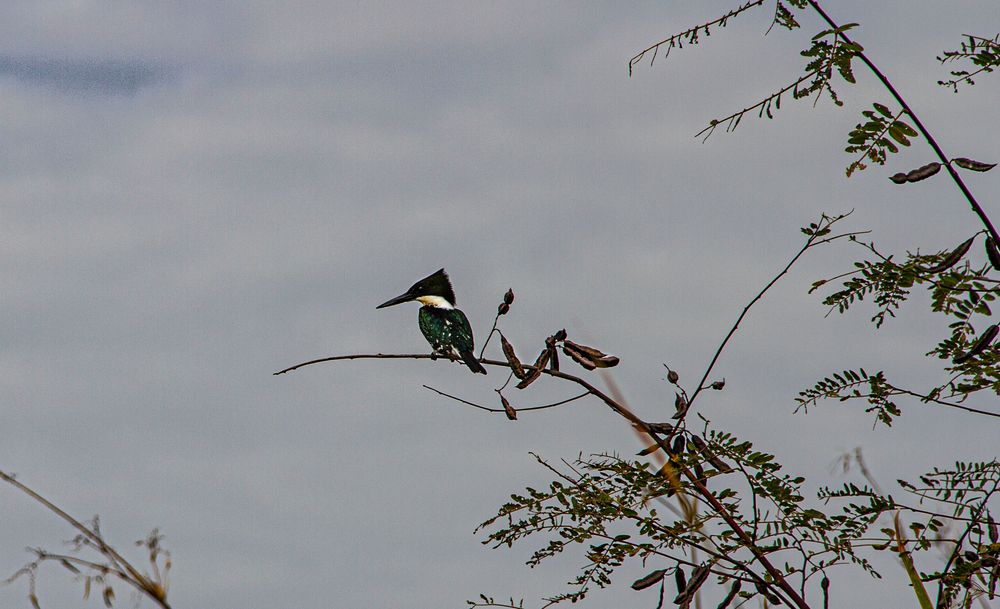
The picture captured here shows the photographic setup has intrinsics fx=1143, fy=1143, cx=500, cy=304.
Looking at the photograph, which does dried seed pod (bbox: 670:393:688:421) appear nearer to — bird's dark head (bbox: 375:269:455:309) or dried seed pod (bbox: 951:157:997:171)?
dried seed pod (bbox: 951:157:997:171)

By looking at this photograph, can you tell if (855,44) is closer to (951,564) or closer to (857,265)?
(857,265)

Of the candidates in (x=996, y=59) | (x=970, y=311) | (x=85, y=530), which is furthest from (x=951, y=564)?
(x=85, y=530)

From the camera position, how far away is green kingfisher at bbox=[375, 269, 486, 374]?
8.45 meters

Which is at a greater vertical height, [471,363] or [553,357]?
[471,363]

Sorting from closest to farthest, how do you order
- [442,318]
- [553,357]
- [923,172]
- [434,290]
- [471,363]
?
1. [923,172]
2. [553,357]
3. [471,363]
4. [442,318]
5. [434,290]

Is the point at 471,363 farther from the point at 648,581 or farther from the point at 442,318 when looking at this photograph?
the point at 648,581

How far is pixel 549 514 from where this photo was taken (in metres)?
3.71

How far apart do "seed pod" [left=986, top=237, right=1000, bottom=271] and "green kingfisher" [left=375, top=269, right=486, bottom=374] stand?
4.56 meters

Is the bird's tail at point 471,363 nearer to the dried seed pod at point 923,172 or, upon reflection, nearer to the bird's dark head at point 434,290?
the bird's dark head at point 434,290

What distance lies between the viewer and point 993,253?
121 inches

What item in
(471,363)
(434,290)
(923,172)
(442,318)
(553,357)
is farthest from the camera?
(434,290)

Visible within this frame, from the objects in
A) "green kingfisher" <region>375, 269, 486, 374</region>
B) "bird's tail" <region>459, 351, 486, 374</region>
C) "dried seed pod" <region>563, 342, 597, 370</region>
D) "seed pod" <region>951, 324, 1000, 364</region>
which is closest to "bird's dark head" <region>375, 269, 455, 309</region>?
"green kingfisher" <region>375, 269, 486, 374</region>

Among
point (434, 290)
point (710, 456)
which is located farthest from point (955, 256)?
point (434, 290)

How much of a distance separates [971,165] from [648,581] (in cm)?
145
